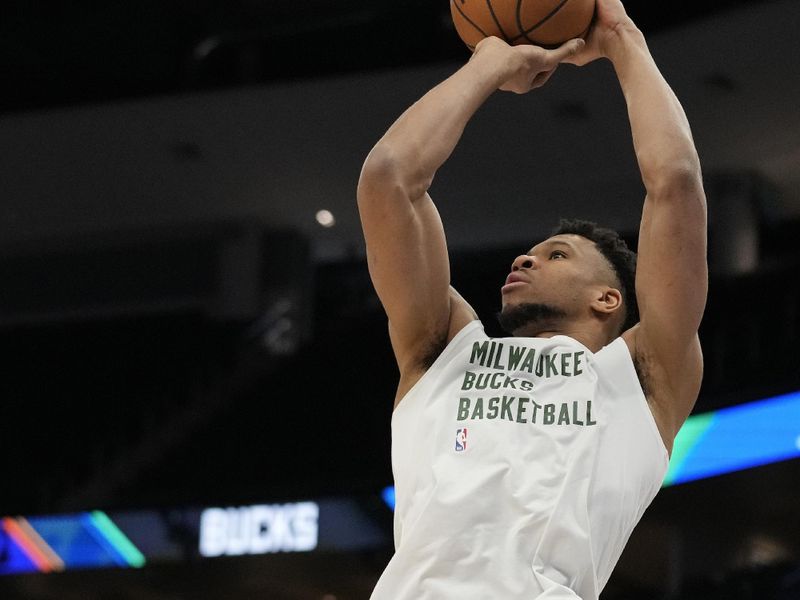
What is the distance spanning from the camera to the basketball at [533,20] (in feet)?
8.54

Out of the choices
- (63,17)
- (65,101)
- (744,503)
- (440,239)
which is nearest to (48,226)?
(65,101)

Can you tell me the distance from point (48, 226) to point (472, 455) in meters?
6.90

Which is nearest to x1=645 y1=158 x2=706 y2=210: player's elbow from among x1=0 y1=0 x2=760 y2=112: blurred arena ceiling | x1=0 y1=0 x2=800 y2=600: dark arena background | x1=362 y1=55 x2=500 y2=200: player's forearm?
x1=362 y1=55 x2=500 y2=200: player's forearm

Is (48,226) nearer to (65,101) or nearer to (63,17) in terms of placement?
(65,101)

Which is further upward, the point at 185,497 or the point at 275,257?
the point at 275,257

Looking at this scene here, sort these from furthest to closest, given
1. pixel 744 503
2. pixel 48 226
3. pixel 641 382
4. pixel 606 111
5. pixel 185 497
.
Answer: pixel 48 226, pixel 185 497, pixel 606 111, pixel 744 503, pixel 641 382

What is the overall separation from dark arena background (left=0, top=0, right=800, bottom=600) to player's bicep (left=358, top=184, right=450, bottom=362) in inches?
184

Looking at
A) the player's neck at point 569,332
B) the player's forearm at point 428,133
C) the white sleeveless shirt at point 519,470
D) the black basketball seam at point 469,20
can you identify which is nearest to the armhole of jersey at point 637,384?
the white sleeveless shirt at point 519,470

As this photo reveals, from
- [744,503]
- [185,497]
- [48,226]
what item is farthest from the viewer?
[48,226]

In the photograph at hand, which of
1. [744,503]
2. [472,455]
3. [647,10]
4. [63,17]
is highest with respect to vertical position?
[63,17]

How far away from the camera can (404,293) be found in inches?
93.0

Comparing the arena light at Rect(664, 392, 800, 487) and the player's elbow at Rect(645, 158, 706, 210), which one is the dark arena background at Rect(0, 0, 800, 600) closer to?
the arena light at Rect(664, 392, 800, 487)

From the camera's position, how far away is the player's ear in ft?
8.25

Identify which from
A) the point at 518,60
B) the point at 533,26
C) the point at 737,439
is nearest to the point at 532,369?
the point at 518,60
